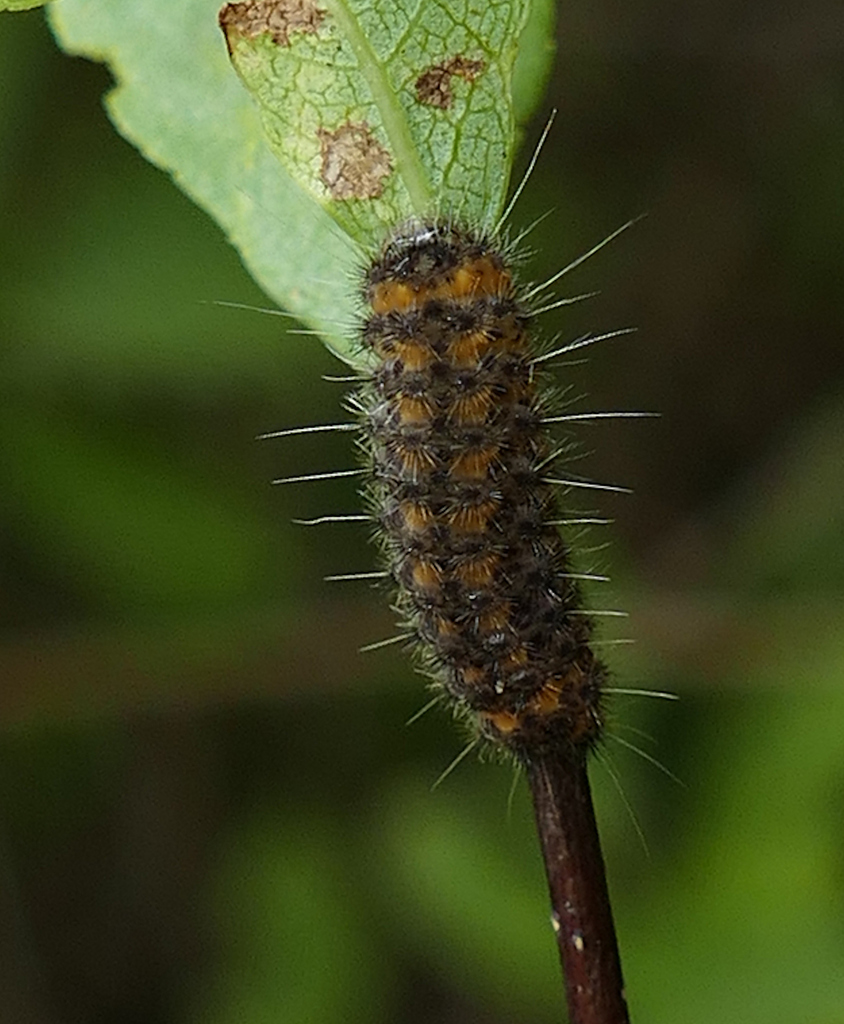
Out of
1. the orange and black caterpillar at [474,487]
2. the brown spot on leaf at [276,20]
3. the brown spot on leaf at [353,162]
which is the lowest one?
the orange and black caterpillar at [474,487]

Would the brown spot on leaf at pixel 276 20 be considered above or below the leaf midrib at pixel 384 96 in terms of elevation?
above

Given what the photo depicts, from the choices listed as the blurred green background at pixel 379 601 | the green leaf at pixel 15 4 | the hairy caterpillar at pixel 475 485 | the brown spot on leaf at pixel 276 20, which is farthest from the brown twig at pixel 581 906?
the blurred green background at pixel 379 601

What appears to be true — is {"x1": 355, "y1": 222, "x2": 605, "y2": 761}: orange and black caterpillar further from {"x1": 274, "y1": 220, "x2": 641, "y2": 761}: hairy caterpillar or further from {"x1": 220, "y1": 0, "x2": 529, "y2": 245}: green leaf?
{"x1": 220, "y1": 0, "x2": 529, "y2": 245}: green leaf

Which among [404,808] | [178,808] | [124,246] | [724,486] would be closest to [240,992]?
[404,808]

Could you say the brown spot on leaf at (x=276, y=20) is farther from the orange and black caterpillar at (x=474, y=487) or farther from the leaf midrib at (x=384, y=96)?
the orange and black caterpillar at (x=474, y=487)

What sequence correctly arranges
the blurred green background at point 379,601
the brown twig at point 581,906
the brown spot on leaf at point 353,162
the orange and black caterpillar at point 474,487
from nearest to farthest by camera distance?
the brown twig at point 581,906
the brown spot on leaf at point 353,162
the orange and black caterpillar at point 474,487
the blurred green background at point 379,601

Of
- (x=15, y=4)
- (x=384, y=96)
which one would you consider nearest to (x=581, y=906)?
(x=384, y=96)
